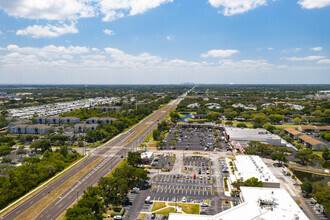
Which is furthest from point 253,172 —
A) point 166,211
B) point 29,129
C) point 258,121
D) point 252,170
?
point 29,129

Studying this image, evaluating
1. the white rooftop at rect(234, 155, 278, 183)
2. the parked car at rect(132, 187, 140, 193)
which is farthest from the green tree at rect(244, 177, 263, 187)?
the parked car at rect(132, 187, 140, 193)

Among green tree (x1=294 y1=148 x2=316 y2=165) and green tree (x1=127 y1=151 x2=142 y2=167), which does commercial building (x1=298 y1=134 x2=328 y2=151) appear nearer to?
green tree (x1=294 y1=148 x2=316 y2=165)

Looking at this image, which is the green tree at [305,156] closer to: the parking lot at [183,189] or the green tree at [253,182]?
the green tree at [253,182]

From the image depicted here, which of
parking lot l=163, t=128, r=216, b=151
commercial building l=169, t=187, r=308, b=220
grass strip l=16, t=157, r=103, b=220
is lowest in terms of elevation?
grass strip l=16, t=157, r=103, b=220

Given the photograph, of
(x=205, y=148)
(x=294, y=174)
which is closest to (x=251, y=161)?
(x=294, y=174)

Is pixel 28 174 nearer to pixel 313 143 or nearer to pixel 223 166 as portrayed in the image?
pixel 223 166
